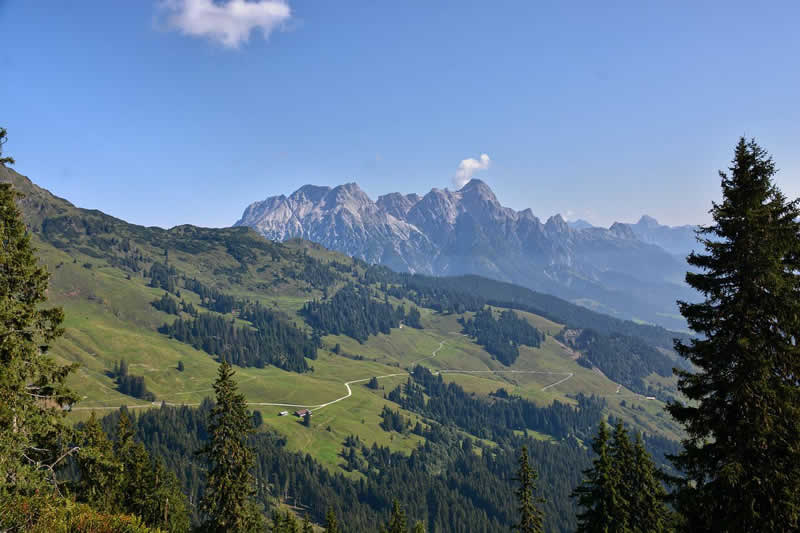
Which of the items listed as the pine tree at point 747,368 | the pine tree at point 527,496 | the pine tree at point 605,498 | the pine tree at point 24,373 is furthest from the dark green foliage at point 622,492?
the pine tree at point 24,373

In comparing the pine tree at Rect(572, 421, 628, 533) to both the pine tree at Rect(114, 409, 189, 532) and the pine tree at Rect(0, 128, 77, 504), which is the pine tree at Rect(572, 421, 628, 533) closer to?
the pine tree at Rect(0, 128, 77, 504)

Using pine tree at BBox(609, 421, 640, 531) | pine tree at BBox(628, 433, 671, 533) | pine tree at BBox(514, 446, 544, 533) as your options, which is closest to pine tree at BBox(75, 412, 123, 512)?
pine tree at BBox(514, 446, 544, 533)

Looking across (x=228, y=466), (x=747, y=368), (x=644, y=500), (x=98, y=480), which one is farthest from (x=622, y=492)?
(x=98, y=480)

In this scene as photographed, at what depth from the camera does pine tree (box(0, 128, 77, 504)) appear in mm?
22875

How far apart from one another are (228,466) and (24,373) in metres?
18.4

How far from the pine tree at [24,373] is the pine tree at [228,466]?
453 inches

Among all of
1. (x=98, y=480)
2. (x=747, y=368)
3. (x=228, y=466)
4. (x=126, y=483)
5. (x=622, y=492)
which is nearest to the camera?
(x=747, y=368)

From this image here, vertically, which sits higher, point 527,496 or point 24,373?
point 24,373

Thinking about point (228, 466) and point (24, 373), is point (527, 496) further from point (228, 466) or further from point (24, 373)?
point (24, 373)

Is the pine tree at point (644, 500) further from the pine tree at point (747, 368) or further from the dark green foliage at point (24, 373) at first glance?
the dark green foliage at point (24, 373)

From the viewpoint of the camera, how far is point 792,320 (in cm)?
2077

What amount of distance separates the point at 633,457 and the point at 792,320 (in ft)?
76.3

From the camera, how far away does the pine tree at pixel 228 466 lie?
3844 centimetres

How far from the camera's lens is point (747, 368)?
2091 centimetres
